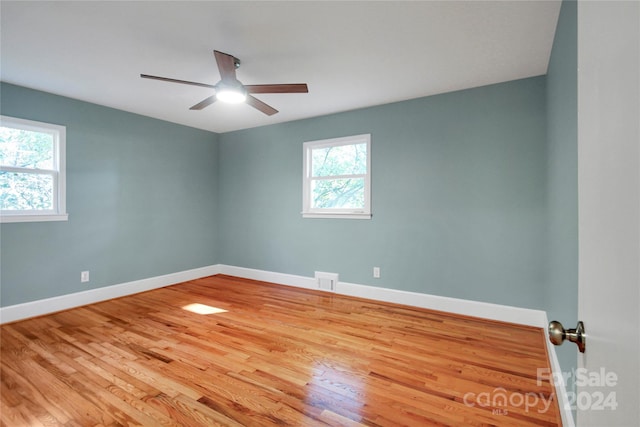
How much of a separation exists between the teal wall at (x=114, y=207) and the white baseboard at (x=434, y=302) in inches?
65.7

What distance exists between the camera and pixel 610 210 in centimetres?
54

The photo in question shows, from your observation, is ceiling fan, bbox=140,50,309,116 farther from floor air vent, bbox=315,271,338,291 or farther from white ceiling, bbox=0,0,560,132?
floor air vent, bbox=315,271,338,291

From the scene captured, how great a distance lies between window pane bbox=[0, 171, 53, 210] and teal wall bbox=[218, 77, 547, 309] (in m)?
2.76

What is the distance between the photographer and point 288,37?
234 centimetres

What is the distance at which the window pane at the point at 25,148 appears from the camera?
3184 millimetres

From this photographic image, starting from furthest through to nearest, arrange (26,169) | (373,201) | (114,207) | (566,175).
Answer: (114,207) → (373,201) → (26,169) → (566,175)

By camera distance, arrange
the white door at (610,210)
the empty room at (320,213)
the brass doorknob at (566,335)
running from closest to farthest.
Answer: the white door at (610,210) → the brass doorknob at (566,335) → the empty room at (320,213)

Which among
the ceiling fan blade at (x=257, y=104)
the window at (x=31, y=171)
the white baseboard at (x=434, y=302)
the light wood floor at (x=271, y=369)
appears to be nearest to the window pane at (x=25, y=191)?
the window at (x=31, y=171)

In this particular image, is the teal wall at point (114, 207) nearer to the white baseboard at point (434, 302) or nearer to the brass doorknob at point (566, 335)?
the white baseboard at point (434, 302)

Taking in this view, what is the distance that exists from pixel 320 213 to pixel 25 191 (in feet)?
11.2

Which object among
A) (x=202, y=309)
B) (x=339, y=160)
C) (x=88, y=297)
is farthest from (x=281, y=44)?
(x=88, y=297)

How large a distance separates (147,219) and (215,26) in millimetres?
3201

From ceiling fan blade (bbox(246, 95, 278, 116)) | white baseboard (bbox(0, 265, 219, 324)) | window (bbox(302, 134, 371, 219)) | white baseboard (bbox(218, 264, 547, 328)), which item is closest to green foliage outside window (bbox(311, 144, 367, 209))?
window (bbox(302, 134, 371, 219))

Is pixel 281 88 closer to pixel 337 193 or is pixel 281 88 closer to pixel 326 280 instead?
pixel 337 193
